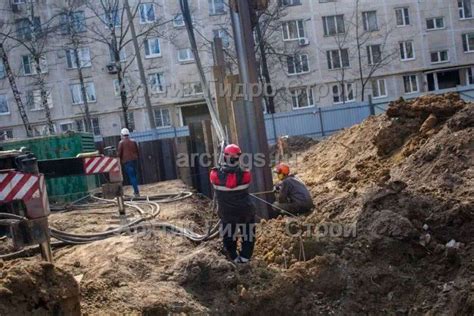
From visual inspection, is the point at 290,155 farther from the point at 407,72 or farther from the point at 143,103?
the point at 407,72

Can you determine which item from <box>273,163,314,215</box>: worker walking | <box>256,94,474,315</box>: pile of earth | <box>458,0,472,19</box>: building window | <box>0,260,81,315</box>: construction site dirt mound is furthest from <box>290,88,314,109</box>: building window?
<box>0,260,81,315</box>: construction site dirt mound

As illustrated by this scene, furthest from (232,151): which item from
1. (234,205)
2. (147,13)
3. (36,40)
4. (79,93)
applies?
(79,93)

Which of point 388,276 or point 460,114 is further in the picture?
point 460,114

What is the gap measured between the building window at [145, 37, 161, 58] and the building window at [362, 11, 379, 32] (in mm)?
15045

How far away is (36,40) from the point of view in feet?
97.9

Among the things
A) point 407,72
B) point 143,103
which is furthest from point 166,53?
point 407,72

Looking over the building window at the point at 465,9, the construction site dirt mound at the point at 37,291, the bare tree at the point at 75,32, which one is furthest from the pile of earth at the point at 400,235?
the building window at the point at 465,9

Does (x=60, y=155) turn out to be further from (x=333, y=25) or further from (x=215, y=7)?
(x=333, y=25)

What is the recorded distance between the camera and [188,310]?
5016 millimetres

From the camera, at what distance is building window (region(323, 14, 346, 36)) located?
135 ft

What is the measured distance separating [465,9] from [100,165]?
42480mm

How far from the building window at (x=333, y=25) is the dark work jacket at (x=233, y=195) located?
35.9 meters

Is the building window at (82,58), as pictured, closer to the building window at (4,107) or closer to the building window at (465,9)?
the building window at (4,107)

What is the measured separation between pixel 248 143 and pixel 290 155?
984cm
